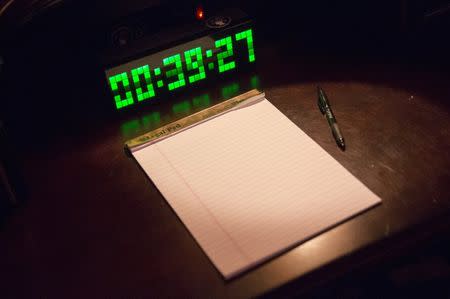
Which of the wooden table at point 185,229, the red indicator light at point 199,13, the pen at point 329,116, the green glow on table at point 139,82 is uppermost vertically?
the red indicator light at point 199,13

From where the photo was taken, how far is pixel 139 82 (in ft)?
4.09

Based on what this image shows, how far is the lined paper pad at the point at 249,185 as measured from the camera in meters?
0.96

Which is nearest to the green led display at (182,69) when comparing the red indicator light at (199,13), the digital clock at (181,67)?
the digital clock at (181,67)

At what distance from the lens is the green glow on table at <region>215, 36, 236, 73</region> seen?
1283mm

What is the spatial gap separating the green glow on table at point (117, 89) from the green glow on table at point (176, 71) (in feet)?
0.31

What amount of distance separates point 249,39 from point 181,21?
17 cm

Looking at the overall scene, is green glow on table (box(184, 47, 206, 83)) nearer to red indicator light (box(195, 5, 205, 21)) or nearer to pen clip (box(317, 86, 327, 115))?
red indicator light (box(195, 5, 205, 21))

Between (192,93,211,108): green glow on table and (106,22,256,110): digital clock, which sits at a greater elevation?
(106,22,256,110): digital clock

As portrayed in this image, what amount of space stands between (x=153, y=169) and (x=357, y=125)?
437 millimetres

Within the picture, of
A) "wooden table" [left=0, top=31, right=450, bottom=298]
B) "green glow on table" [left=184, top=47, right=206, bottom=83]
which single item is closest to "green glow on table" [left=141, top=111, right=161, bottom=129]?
"wooden table" [left=0, top=31, right=450, bottom=298]

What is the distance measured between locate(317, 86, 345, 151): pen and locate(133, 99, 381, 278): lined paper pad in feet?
0.15

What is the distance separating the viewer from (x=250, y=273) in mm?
912

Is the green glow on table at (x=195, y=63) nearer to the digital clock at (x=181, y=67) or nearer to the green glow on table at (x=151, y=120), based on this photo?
the digital clock at (x=181, y=67)

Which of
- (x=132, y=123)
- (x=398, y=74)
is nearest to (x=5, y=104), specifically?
(x=132, y=123)
